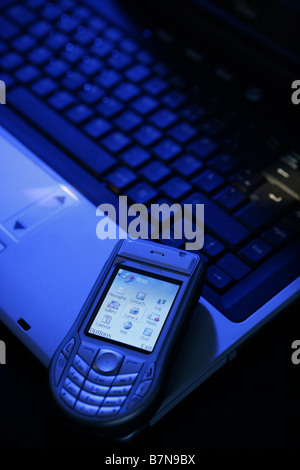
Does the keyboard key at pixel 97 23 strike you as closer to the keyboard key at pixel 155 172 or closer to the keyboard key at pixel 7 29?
the keyboard key at pixel 7 29

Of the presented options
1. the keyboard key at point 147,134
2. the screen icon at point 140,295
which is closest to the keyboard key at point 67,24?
the keyboard key at point 147,134

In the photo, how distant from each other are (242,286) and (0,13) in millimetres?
522

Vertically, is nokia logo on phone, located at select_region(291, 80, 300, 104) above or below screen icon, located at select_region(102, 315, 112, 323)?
above

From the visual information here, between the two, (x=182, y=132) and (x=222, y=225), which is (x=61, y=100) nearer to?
(x=182, y=132)

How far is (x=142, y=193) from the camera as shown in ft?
1.96

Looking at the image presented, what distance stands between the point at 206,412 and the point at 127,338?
0.11m

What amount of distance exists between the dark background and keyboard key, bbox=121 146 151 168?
0.22 meters

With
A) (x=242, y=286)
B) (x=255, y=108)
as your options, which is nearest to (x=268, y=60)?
(x=255, y=108)

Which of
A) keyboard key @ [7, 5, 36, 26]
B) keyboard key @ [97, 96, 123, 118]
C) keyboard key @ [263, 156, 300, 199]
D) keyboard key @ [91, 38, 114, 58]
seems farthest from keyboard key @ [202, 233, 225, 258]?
keyboard key @ [7, 5, 36, 26]

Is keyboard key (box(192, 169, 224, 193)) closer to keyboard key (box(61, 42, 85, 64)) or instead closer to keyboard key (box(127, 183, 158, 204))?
keyboard key (box(127, 183, 158, 204))

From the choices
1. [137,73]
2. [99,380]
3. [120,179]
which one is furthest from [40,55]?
[99,380]

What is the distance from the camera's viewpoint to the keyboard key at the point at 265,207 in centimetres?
57

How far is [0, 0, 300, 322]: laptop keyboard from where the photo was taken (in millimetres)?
553

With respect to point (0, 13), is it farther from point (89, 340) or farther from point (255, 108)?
point (89, 340)
